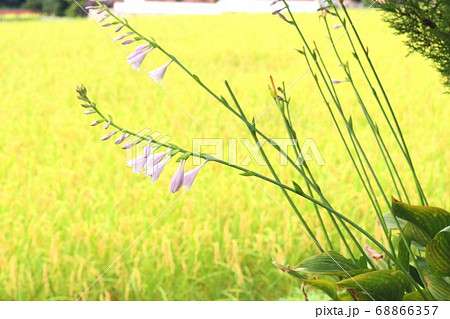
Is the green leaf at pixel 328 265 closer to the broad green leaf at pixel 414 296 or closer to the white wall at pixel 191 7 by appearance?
the broad green leaf at pixel 414 296

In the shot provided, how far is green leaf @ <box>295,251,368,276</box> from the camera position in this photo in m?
1.44

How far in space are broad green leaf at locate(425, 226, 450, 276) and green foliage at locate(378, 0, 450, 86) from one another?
579 mm

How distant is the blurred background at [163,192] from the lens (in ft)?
7.98

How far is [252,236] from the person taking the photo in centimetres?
270

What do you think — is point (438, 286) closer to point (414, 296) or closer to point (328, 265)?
point (414, 296)

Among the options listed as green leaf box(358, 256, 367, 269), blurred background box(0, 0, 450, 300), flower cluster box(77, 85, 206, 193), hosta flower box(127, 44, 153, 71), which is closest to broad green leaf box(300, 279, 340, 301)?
green leaf box(358, 256, 367, 269)

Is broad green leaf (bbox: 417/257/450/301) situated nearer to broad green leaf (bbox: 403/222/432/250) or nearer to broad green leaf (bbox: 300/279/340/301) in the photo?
broad green leaf (bbox: 403/222/432/250)

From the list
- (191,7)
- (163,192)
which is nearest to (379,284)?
(163,192)

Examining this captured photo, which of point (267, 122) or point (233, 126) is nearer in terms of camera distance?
point (233, 126)

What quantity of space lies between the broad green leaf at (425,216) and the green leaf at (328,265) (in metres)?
0.15

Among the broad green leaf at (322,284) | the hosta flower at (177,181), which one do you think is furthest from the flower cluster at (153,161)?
the broad green leaf at (322,284)

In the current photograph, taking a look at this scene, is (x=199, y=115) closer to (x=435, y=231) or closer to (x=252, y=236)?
(x=252, y=236)

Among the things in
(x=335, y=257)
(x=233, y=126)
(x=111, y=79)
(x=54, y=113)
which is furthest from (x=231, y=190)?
(x=111, y=79)

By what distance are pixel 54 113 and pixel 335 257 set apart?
155 inches
